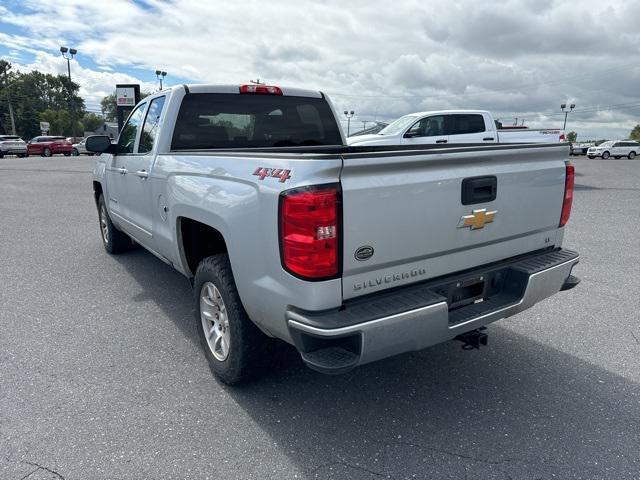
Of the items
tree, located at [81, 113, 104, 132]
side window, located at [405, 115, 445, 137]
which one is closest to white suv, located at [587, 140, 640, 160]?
side window, located at [405, 115, 445, 137]

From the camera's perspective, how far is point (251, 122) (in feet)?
14.1

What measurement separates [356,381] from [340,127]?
2.70 m

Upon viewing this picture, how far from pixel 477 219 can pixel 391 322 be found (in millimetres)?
894

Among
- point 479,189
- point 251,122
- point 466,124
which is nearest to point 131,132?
point 251,122

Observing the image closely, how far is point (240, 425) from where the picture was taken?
2666 millimetres

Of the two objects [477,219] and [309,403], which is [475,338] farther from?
[309,403]

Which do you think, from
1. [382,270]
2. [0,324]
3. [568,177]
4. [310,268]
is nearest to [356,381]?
[382,270]

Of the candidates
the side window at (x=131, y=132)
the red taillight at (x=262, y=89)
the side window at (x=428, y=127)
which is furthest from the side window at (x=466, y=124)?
the side window at (x=131, y=132)

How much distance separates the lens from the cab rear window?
3965mm

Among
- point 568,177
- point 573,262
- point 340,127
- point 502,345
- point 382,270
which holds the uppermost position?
point 340,127

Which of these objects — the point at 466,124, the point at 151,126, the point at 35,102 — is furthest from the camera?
the point at 35,102

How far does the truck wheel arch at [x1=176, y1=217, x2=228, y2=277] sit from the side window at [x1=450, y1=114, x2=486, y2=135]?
9772 millimetres

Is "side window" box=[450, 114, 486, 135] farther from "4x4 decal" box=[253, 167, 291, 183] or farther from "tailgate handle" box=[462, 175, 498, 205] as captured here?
"4x4 decal" box=[253, 167, 291, 183]

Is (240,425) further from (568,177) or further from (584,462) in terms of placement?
(568,177)
